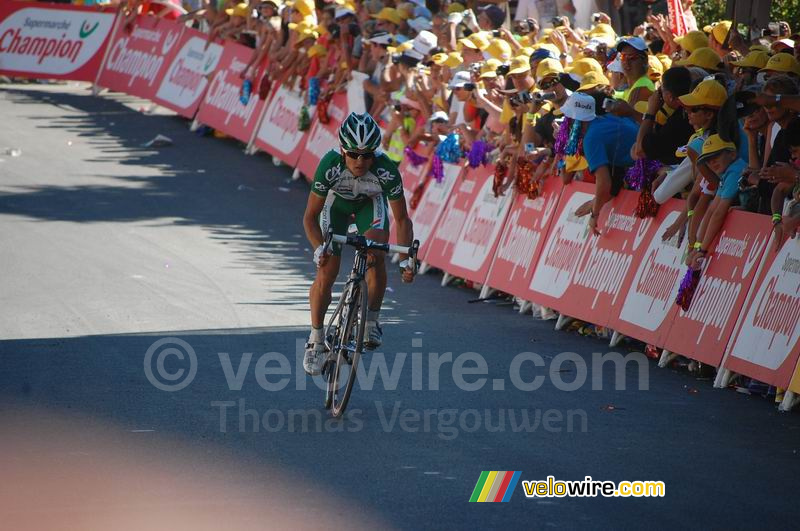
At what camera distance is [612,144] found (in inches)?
482

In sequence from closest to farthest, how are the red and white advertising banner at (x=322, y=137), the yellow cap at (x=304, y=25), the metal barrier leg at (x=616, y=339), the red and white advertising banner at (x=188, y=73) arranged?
1. the metal barrier leg at (x=616, y=339)
2. the red and white advertising banner at (x=322, y=137)
3. the yellow cap at (x=304, y=25)
4. the red and white advertising banner at (x=188, y=73)

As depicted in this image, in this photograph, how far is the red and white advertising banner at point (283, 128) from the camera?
2180 centimetres

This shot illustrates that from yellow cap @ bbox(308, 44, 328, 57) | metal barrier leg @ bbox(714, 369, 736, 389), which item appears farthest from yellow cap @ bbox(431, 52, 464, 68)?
metal barrier leg @ bbox(714, 369, 736, 389)

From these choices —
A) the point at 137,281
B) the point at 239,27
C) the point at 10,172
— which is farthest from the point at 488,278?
the point at 239,27

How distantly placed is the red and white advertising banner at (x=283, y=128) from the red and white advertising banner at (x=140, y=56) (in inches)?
210

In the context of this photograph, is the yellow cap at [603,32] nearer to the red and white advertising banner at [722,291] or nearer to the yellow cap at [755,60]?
the yellow cap at [755,60]

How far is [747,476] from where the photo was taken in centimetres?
754

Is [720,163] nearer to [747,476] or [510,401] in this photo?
[510,401]

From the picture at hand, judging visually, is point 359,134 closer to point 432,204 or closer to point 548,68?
point 548,68

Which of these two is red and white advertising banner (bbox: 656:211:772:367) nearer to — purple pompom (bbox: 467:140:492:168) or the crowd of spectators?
the crowd of spectators

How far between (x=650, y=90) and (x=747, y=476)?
585 centimetres

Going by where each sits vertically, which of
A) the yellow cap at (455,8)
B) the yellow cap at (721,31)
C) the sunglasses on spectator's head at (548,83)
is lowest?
the sunglasses on spectator's head at (548,83)

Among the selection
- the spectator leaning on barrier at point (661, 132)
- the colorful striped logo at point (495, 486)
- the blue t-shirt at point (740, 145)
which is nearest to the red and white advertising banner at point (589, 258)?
the spectator leaning on barrier at point (661, 132)

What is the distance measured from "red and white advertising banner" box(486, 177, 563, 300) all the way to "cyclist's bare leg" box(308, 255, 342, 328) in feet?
15.3
